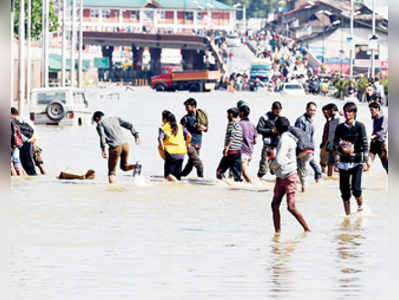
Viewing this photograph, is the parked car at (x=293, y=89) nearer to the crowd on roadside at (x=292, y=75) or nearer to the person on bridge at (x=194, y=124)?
the crowd on roadside at (x=292, y=75)

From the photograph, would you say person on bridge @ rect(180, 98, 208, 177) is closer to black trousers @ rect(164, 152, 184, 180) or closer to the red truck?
black trousers @ rect(164, 152, 184, 180)

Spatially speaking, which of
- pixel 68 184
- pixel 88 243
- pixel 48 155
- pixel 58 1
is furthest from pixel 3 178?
pixel 58 1

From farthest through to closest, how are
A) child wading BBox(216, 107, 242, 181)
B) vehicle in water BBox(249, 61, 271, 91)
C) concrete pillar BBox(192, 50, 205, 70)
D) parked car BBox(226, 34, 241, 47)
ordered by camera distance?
concrete pillar BBox(192, 50, 205, 70)
parked car BBox(226, 34, 241, 47)
vehicle in water BBox(249, 61, 271, 91)
child wading BBox(216, 107, 242, 181)

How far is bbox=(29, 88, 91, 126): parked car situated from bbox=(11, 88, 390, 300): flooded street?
18.7 m

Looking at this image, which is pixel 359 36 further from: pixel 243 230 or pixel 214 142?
pixel 243 230

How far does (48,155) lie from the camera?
1151 inches

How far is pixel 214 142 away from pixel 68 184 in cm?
1498

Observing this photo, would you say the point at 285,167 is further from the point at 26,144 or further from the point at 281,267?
the point at 26,144

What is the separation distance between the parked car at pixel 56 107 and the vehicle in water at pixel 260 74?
63.1 metres

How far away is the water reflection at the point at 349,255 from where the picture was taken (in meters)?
10.4

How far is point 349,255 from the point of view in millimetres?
12695

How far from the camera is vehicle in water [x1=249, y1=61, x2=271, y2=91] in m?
106

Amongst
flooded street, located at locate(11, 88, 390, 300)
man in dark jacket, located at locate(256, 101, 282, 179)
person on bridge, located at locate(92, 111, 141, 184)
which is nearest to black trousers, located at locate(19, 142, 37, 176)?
flooded street, located at locate(11, 88, 390, 300)

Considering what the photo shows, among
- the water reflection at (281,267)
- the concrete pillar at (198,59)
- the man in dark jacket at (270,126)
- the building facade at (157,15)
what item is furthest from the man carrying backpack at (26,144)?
the building facade at (157,15)
